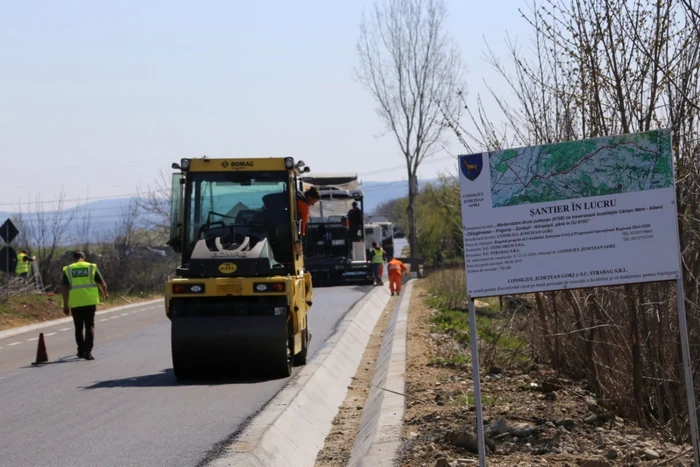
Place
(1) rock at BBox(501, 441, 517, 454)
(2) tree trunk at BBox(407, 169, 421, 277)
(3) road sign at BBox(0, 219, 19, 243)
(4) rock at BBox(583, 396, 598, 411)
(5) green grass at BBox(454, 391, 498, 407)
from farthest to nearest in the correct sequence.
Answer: (2) tree trunk at BBox(407, 169, 421, 277) → (3) road sign at BBox(0, 219, 19, 243) → (5) green grass at BBox(454, 391, 498, 407) → (4) rock at BBox(583, 396, 598, 411) → (1) rock at BBox(501, 441, 517, 454)

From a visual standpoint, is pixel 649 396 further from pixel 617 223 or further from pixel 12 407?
pixel 12 407

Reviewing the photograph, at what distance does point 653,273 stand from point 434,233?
57.5 meters

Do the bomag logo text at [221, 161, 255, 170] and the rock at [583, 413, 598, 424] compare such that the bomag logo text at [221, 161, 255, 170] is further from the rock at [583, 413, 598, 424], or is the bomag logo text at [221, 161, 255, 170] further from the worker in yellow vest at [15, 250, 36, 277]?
the worker in yellow vest at [15, 250, 36, 277]

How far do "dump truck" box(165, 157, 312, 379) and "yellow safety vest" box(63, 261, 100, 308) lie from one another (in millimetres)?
3346

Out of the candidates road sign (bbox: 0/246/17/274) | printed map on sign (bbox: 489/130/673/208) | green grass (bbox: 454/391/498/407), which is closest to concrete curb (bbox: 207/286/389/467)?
green grass (bbox: 454/391/498/407)

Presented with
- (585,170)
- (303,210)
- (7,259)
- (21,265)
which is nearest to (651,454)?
(585,170)

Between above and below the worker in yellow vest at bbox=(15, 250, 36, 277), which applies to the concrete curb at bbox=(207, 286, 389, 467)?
below

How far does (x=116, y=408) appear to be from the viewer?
1127 cm

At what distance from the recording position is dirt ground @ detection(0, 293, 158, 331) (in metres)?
27.8

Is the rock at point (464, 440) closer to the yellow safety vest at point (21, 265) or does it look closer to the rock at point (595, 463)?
the rock at point (595, 463)

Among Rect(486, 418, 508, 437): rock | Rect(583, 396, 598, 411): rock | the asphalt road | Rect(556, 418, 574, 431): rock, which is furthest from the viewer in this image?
Rect(583, 396, 598, 411): rock

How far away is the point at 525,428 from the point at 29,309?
23985 millimetres

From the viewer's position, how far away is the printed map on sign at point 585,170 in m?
6.70

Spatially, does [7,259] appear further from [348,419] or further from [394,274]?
[348,419]
